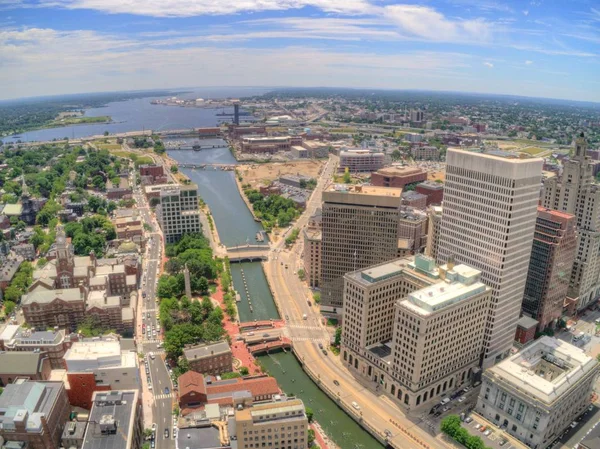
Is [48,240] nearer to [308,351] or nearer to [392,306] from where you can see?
[308,351]

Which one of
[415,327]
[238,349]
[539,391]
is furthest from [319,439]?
[539,391]

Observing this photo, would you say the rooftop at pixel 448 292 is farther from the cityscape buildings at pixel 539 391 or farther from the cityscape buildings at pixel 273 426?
the cityscape buildings at pixel 273 426

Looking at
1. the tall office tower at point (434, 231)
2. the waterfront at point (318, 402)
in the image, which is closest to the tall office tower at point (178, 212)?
the waterfront at point (318, 402)

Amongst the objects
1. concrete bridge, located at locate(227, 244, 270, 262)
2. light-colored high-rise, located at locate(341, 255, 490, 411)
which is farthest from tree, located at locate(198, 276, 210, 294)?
light-colored high-rise, located at locate(341, 255, 490, 411)

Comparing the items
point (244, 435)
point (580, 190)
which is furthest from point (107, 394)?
point (580, 190)

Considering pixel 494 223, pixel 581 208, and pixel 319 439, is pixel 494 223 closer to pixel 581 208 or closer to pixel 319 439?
pixel 581 208

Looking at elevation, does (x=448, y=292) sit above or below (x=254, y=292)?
above

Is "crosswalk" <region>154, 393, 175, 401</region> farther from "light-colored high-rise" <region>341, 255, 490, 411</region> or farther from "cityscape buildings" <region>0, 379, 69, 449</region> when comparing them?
"light-colored high-rise" <region>341, 255, 490, 411</region>
